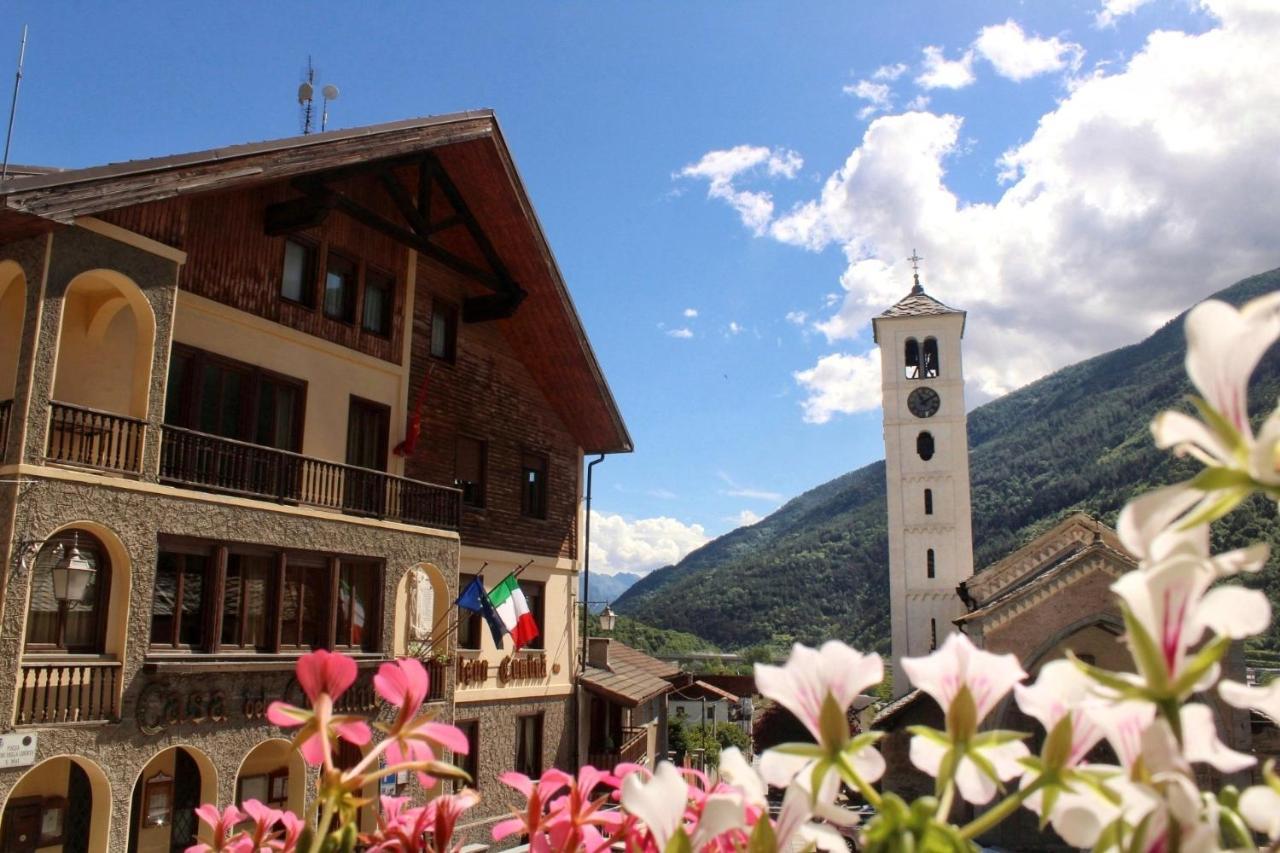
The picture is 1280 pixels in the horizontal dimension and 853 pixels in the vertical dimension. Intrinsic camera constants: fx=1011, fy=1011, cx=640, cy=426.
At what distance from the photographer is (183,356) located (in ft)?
46.4

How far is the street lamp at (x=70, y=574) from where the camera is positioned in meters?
11.4

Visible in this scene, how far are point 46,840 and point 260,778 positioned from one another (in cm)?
307

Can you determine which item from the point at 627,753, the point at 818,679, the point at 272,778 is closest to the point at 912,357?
the point at 627,753

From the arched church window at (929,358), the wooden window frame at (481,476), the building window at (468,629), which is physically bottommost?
the building window at (468,629)

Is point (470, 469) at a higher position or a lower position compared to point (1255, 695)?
higher

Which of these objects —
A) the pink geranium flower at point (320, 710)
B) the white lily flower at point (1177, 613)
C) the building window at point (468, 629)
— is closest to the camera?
the white lily flower at point (1177, 613)

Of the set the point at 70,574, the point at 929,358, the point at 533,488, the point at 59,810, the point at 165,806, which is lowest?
the point at 165,806

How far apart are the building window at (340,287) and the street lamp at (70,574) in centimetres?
630

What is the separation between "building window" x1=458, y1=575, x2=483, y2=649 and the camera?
1934 centimetres

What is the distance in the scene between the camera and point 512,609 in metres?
17.5

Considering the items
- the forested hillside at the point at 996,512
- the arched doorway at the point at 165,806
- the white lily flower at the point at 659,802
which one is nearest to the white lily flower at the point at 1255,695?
the white lily flower at the point at 659,802

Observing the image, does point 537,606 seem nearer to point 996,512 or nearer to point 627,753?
point 627,753

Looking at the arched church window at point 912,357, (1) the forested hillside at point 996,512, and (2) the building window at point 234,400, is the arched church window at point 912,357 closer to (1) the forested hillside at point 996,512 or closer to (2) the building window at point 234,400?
(2) the building window at point 234,400

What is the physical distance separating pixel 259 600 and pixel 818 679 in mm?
14548
